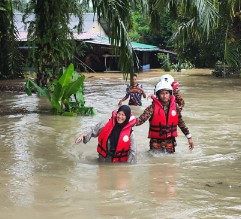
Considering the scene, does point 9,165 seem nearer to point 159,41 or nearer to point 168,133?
point 168,133

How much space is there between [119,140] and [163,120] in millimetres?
791

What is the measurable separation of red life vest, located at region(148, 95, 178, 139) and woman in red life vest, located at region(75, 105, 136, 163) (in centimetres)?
44

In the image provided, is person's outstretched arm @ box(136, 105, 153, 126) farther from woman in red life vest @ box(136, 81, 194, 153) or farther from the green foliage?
the green foliage

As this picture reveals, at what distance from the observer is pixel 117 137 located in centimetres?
641

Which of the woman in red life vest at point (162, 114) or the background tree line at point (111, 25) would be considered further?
the background tree line at point (111, 25)

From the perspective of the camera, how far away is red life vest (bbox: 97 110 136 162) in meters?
6.43

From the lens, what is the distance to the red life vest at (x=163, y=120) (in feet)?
22.5

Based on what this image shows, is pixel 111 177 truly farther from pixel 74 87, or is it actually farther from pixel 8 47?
pixel 8 47

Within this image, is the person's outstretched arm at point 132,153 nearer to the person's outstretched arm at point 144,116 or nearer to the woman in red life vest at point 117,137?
the woman in red life vest at point 117,137

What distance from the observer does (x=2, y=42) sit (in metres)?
20.2

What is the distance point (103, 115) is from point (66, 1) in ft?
10.8

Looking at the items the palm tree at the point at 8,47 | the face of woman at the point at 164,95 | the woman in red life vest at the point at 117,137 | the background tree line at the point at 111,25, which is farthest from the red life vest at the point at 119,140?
the palm tree at the point at 8,47

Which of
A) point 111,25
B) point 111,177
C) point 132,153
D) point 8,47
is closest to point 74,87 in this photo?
point 111,25

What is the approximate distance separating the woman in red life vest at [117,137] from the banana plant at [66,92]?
4471 mm
